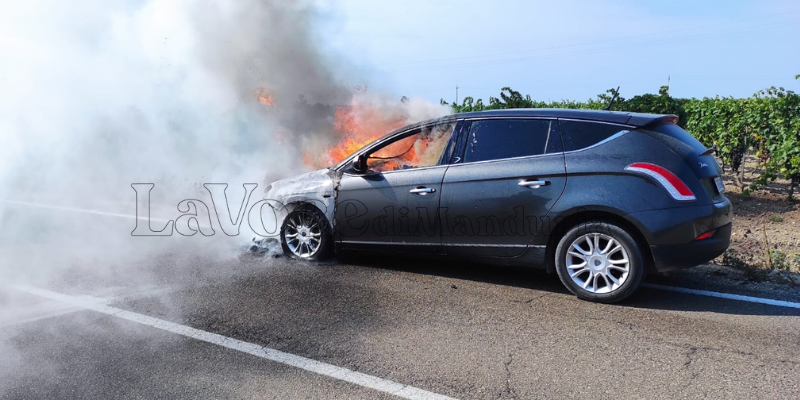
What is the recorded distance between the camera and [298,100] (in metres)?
12.3

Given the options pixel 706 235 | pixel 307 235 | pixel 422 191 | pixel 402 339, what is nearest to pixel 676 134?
pixel 706 235

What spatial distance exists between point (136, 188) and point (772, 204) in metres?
12.1

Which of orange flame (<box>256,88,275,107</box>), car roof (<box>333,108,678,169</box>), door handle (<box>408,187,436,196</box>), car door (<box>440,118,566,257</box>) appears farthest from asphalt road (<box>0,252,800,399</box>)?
orange flame (<box>256,88,275,107</box>)

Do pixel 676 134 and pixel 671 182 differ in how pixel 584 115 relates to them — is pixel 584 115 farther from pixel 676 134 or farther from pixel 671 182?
pixel 671 182

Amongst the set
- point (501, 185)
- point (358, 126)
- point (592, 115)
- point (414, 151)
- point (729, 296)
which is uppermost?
point (358, 126)

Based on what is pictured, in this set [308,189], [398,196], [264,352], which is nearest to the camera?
[264,352]

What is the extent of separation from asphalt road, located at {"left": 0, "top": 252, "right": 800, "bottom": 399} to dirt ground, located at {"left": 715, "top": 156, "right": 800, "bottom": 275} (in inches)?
36.8

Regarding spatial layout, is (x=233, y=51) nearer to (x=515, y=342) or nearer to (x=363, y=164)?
(x=363, y=164)

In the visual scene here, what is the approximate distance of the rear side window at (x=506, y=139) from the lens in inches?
215

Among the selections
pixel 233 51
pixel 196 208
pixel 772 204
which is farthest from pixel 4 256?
pixel 772 204

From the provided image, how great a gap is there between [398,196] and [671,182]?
241cm

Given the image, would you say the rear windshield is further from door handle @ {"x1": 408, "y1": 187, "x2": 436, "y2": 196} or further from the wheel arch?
door handle @ {"x1": 408, "y1": 187, "x2": 436, "y2": 196}

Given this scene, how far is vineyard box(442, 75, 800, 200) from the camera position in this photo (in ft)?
35.8

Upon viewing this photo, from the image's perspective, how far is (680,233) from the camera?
4.85 meters
